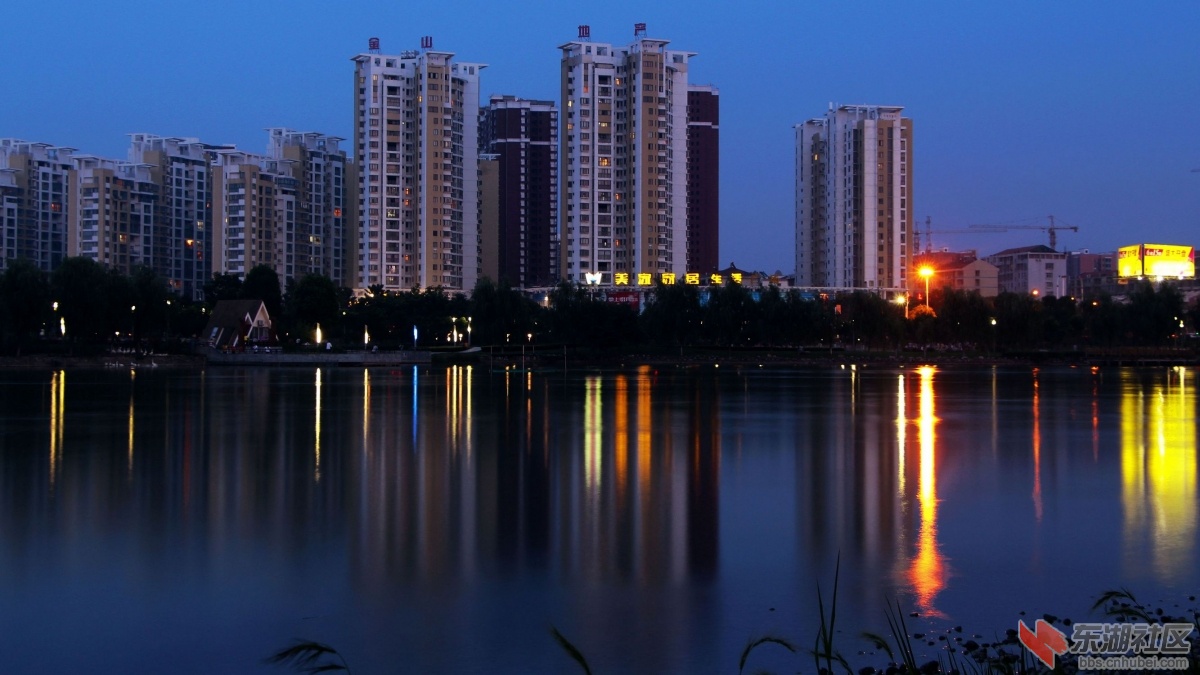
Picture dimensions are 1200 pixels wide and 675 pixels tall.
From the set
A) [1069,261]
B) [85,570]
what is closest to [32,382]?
[85,570]

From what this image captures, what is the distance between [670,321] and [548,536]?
6867 cm

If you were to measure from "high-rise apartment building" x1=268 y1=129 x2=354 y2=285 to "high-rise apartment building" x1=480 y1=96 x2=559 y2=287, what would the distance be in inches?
853

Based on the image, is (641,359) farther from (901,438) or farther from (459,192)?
(901,438)

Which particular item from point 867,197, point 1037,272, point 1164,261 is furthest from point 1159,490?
point 1037,272

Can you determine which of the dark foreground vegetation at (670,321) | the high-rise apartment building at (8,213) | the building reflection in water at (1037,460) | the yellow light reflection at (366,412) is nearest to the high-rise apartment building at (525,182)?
the high-rise apartment building at (8,213)

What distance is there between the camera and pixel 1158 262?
111 m

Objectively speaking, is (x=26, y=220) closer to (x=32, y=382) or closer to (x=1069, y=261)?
(x=32, y=382)

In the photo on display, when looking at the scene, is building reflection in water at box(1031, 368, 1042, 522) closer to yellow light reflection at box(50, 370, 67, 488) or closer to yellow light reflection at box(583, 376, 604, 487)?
yellow light reflection at box(583, 376, 604, 487)

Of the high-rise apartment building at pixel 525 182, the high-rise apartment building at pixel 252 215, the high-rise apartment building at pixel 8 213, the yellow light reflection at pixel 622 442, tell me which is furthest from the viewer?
the high-rise apartment building at pixel 525 182

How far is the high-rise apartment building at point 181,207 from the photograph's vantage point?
12912 cm

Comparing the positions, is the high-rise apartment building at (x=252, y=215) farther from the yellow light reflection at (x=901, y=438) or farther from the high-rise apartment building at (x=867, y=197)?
the yellow light reflection at (x=901, y=438)

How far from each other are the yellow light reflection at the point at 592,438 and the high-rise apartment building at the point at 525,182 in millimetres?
116286

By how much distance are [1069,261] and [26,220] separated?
497 ft

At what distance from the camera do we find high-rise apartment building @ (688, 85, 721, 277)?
15662 cm
